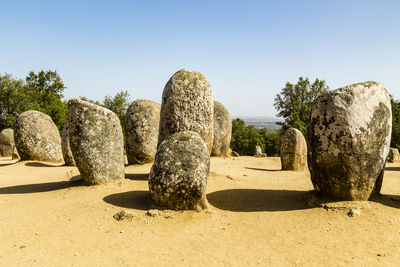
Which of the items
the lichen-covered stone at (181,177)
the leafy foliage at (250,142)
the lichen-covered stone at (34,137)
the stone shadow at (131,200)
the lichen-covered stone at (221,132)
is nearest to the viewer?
the lichen-covered stone at (181,177)

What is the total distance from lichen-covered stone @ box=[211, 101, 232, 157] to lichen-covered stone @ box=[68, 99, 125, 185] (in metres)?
10.2

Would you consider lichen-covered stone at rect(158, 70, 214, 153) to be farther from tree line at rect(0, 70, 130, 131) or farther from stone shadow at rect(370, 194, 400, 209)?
tree line at rect(0, 70, 130, 131)

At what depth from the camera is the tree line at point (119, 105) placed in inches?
1131

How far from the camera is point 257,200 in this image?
7.25 meters

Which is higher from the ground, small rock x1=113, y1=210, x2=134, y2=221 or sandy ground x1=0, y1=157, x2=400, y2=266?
small rock x1=113, y1=210, x2=134, y2=221

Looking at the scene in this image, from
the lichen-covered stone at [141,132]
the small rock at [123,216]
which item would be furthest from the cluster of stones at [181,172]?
the lichen-covered stone at [141,132]

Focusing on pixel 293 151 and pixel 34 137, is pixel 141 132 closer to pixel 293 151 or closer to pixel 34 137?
pixel 34 137

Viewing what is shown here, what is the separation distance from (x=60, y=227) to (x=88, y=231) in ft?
2.15

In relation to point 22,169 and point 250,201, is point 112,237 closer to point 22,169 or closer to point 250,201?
point 250,201

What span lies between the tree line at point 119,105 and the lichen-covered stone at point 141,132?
17.4m

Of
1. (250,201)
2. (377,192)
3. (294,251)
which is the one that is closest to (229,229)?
→ (294,251)

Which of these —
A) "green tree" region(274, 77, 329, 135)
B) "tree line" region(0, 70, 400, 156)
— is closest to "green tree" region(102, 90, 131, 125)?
"tree line" region(0, 70, 400, 156)

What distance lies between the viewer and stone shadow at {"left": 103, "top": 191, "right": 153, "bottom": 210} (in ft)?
21.2

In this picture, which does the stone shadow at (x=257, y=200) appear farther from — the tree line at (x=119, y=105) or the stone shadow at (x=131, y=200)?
the tree line at (x=119, y=105)
